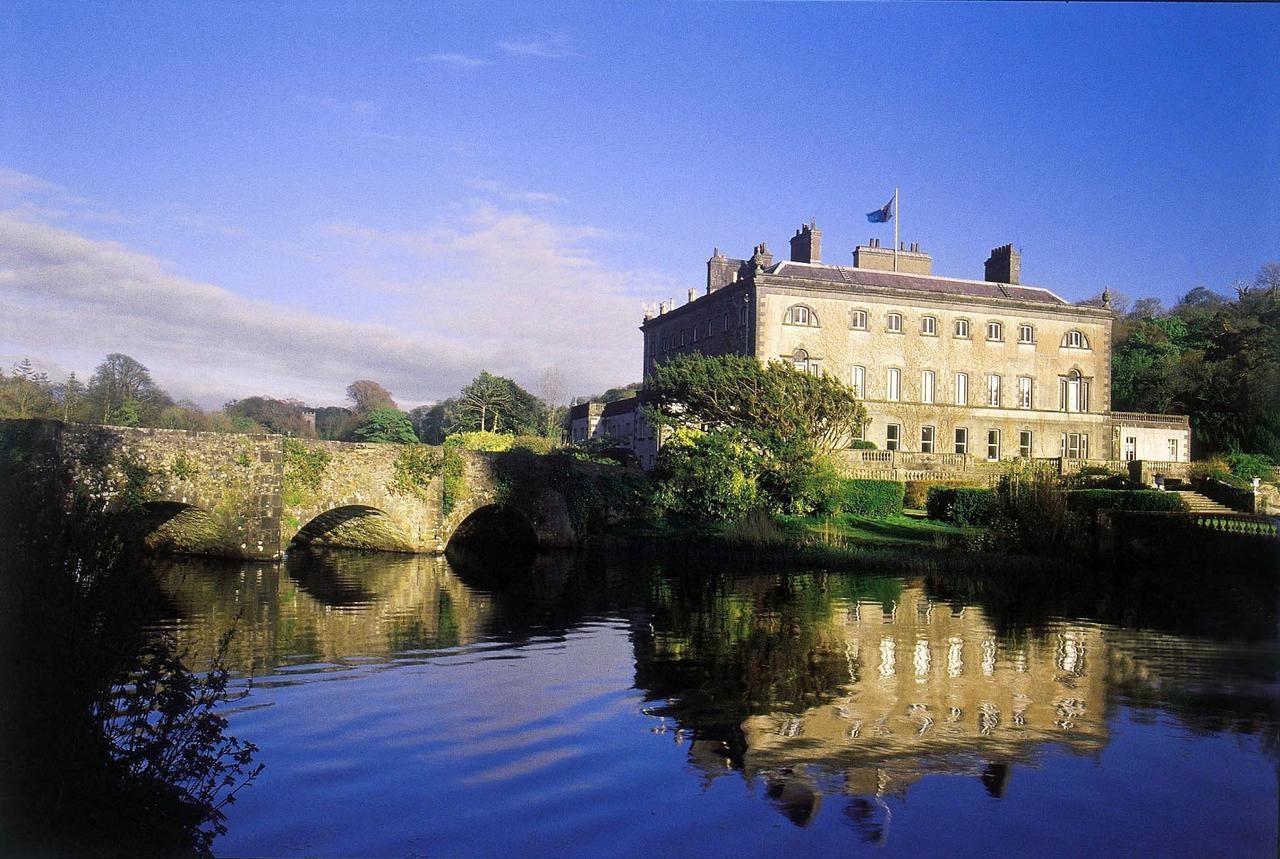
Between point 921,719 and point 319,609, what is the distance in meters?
11.9

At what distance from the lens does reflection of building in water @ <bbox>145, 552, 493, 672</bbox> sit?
13.6m

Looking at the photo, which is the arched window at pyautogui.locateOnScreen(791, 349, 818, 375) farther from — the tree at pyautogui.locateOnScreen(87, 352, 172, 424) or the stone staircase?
the tree at pyautogui.locateOnScreen(87, 352, 172, 424)

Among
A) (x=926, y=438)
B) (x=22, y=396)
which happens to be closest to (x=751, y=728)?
(x=22, y=396)

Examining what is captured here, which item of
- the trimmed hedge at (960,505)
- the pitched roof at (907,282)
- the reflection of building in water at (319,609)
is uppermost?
the pitched roof at (907,282)

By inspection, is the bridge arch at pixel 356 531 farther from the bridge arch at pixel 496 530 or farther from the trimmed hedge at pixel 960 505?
the trimmed hedge at pixel 960 505

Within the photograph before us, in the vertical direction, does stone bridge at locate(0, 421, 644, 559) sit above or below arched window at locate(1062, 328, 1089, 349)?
below

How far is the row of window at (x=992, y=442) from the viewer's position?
50344 mm

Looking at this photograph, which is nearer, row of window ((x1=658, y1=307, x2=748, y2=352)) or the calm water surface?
the calm water surface

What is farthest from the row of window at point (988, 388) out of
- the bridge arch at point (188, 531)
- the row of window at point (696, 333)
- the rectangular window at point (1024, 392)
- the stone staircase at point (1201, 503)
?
the bridge arch at point (188, 531)

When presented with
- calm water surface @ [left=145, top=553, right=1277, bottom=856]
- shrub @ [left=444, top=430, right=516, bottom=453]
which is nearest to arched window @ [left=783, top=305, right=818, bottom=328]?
shrub @ [left=444, top=430, right=516, bottom=453]

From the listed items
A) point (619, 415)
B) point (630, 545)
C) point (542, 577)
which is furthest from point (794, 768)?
point (619, 415)

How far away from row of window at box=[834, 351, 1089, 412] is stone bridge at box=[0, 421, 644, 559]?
19364 millimetres

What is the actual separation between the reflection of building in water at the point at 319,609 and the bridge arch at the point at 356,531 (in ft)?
6.46

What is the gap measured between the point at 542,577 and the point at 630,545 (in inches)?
302
